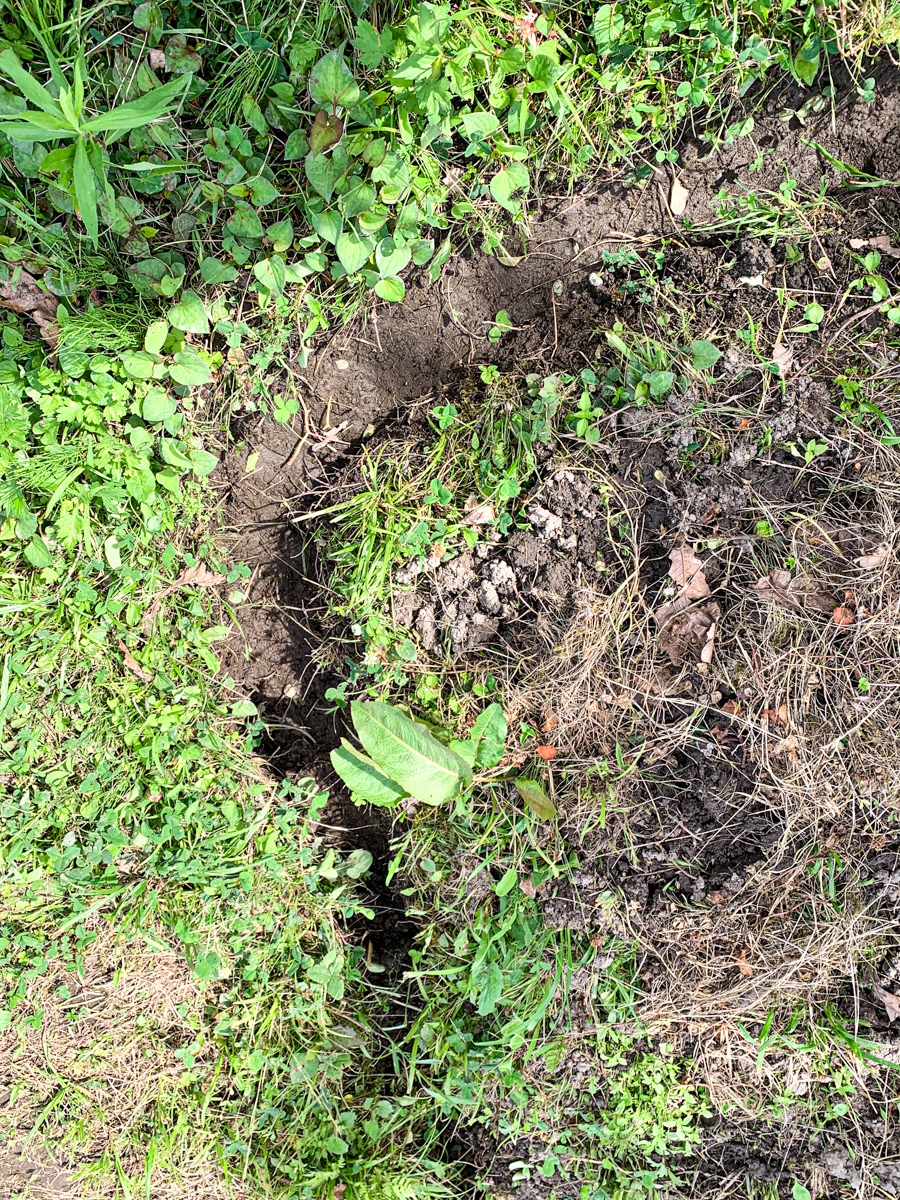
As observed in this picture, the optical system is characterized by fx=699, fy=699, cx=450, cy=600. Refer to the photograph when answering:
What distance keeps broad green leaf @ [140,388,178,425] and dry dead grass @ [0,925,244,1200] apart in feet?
5.84

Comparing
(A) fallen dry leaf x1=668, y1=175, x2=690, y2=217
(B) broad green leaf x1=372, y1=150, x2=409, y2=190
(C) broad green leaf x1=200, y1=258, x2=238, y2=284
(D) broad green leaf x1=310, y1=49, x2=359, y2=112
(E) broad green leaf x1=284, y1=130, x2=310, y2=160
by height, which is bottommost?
(A) fallen dry leaf x1=668, y1=175, x2=690, y2=217

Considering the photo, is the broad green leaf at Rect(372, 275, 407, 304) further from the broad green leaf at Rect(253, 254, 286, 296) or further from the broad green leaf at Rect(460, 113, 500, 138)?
the broad green leaf at Rect(460, 113, 500, 138)

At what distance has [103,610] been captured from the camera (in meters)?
2.40

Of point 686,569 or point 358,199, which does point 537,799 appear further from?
point 358,199

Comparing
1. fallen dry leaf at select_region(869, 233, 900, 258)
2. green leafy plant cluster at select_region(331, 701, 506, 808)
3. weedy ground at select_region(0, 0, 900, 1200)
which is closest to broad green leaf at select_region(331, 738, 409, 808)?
green leafy plant cluster at select_region(331, 701, 506, 808)

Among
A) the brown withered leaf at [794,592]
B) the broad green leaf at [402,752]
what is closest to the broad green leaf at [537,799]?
the broad green leaf at [402,752]

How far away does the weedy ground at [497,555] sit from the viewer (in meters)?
2.19

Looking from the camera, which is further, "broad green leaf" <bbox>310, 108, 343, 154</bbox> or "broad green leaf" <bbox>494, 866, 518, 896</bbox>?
"broad green leaf" <bbox>494, 866, 518, 896</bbox>

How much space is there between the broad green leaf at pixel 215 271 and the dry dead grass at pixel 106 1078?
225 centimetres

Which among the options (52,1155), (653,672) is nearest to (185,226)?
(653,672)

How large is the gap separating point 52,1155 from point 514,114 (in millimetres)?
3832

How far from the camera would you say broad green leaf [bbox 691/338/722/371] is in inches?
85.7

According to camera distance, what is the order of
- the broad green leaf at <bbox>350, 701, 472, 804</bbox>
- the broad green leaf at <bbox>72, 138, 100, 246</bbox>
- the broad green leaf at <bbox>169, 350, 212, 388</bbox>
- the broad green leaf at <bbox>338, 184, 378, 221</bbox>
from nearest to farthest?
the broad green leaf at <bbox>72, 138, 100, 246</bbox>
the broad green leaf at <bbox>350, 701, 472, 804</bbox>
the broad green leaf at <bbox>338, 184, 378, 221</bbox>
the broad green leaf at <bbox>169, 350, 212, 388</bbox>

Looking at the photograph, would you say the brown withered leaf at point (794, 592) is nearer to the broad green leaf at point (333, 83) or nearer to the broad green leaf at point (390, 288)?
the broad green leaf at point (390, 288)
